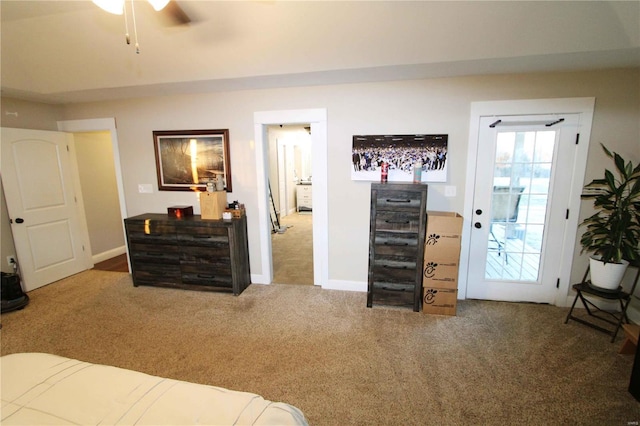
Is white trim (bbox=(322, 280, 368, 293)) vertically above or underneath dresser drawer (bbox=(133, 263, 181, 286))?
underneath

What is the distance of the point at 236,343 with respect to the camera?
2.41m

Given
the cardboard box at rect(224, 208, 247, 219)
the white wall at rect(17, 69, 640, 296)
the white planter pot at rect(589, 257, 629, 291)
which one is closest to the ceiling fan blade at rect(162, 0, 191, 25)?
the white wall at rect(17, 69, 640, 296)

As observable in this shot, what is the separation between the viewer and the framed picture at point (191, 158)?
3.43 meters

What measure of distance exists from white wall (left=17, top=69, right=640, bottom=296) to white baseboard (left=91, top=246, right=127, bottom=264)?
1293 millimetres

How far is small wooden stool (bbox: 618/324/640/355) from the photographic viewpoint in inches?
81.6

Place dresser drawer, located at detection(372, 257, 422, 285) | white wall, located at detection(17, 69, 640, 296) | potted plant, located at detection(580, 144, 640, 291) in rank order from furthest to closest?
dresser drawer, located at detection(372, 257, 422, 285) < white wall, located at detection(17, 69, 640, 296) < potted plant, located at detection(580, 144, 640, 291)

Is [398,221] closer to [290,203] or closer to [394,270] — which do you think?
[394,270]

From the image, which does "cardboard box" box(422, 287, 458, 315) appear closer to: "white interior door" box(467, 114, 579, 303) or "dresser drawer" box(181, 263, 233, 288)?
"white interior door" box(467, 114, 579, 303)

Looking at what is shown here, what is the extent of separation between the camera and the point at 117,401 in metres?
1.09

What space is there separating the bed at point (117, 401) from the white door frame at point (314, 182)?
229cm

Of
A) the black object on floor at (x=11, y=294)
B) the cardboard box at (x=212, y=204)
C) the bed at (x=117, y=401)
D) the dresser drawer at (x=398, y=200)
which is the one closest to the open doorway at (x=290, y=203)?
the cardboard box at (x=212, y=204)

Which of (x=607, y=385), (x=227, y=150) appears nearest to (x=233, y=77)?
(x=227, y=150)

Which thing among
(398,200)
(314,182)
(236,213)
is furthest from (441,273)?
(236,213)

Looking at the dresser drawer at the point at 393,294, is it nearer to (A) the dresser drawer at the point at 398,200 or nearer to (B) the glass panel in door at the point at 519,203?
(A) the dresser drawer at the point at 398,200
